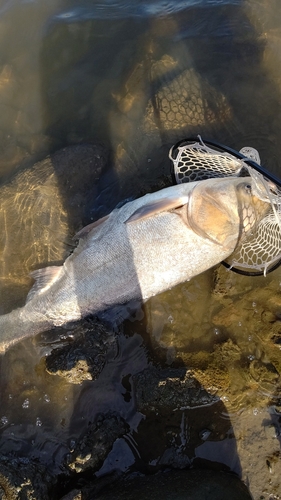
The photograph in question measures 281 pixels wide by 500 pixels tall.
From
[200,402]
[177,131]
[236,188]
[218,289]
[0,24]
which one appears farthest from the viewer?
[0,24]

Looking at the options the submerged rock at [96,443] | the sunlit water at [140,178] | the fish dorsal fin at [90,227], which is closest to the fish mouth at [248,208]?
the sunlit water at [140,178]

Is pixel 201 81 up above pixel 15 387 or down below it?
above

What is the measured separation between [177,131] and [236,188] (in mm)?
1972

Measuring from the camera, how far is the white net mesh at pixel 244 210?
414 cm

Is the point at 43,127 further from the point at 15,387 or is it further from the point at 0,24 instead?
the point at 15,387

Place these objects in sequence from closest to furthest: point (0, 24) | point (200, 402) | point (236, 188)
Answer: point (236, 188), point (200, 402), point (0, 24)

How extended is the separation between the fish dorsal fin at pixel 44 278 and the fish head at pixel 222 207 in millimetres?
1847

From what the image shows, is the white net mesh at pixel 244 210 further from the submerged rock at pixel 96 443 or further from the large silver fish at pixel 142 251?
the submerged rock at pixel 96 443

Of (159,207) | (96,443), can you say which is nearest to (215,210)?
(159,207)

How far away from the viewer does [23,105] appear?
5828mm

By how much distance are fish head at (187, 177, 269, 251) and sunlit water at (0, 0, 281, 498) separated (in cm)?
130

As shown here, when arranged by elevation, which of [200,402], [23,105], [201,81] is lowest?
[200,402]

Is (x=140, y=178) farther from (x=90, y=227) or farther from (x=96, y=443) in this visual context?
(x=96, y=443)

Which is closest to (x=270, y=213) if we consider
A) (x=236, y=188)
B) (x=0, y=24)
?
(x=236, y=188)
